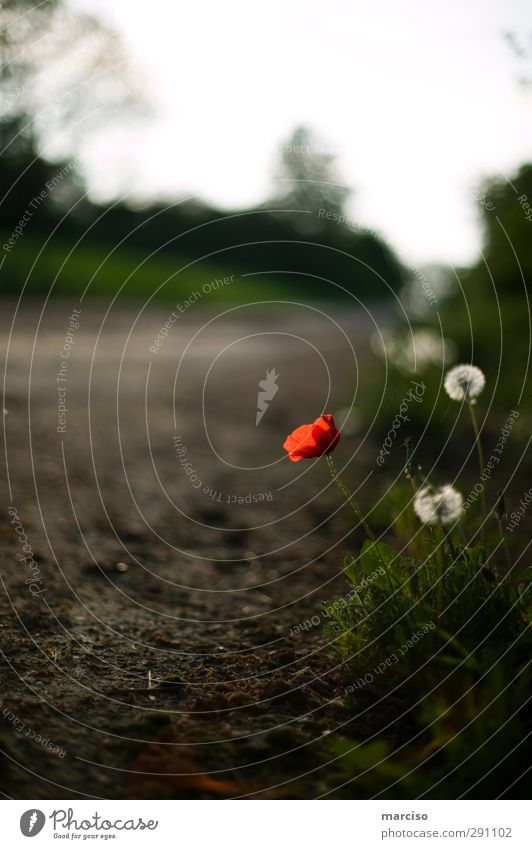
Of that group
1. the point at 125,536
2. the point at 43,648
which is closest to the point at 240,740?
the point at 43,648

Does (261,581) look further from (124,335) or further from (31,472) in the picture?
(124,335)

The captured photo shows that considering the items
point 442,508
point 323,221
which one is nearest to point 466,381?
point 442,508
